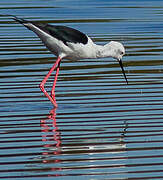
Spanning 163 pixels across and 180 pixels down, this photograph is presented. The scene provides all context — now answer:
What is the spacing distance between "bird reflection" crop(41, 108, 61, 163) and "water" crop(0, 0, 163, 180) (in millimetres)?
11

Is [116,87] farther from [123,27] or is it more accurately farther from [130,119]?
[123,27]

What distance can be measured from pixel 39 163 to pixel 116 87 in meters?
4.37

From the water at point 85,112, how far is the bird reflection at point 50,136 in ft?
0.04

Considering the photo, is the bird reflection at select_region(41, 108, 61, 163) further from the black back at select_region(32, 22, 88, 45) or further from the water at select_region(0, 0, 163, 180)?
the black back at select_region(32, 22, 88, 45)

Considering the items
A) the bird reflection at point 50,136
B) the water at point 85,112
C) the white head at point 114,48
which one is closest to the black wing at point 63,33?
the white head at point 114,48

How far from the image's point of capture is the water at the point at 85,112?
9031 mm

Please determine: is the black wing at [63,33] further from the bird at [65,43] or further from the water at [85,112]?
the water at [85,112]

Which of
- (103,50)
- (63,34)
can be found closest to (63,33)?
(63,34)

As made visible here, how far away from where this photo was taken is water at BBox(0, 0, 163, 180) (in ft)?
29.6

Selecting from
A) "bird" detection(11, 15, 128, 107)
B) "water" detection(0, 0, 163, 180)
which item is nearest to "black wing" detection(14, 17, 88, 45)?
"bird" detection(11, 15, 128, 107)

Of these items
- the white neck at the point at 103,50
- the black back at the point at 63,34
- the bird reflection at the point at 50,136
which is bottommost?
the bird reflection at the point at 50,136

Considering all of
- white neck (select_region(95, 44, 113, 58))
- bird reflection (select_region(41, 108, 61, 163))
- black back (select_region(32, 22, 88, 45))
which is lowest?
bird reflection (select_region(41, 108, 61, 163))

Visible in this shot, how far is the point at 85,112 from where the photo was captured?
1170cm

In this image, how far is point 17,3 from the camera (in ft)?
83.0
